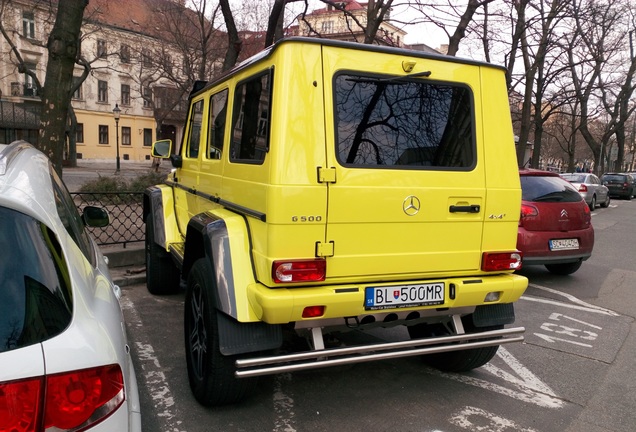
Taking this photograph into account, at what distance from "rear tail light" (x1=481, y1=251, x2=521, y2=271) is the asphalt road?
1.05 m

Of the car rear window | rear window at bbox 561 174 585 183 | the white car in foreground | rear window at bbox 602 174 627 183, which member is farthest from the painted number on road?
rear window at bbox 602 174 627 183

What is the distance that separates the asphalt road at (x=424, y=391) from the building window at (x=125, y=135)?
5327 centimetres

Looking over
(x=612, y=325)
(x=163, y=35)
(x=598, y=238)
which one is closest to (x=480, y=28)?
(x=598, y=238)

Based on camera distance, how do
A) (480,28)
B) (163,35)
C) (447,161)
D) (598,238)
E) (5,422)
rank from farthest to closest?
1. (163,35)
2. (480,28)
3. (598,238)
4. (447,161)
5. (5,422)

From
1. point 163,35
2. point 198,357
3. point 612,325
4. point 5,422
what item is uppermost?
point 163,35

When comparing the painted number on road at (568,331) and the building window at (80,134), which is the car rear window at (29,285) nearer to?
the painted number on road at (568,331)

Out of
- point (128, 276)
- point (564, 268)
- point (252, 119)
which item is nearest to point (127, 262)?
point (128, 276)

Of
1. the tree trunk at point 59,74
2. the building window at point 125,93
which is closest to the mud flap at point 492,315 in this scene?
the tree trunk at point 59,74

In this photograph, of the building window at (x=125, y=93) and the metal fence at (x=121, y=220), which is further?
the building window at (x=125, y=93)

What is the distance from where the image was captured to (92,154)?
51.2 metres

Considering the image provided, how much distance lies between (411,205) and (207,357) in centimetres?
165

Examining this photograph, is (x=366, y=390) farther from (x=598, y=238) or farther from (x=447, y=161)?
(x=598, y=238)

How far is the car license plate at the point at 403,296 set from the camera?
3059 millimetres

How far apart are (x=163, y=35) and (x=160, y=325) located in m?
28.5
